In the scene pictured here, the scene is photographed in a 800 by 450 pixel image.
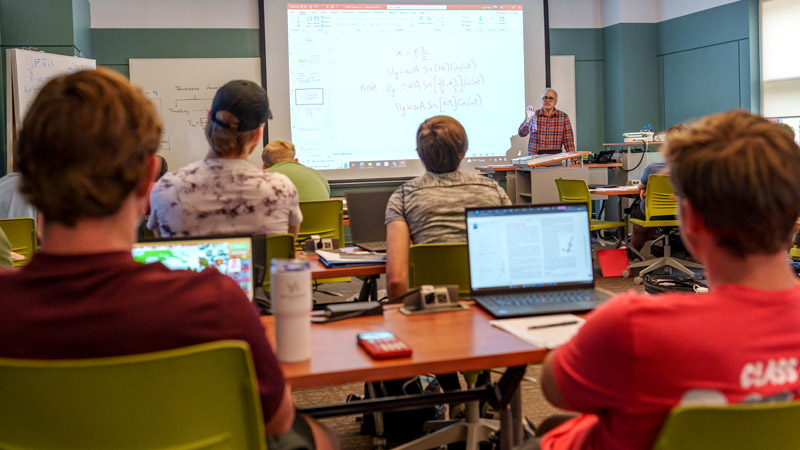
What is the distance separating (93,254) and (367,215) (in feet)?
8.61

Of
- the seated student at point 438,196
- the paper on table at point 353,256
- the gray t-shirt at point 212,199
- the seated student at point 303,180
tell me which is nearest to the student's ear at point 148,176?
the gray t-shirt at point 212,199

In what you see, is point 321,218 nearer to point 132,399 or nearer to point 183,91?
point 132,399

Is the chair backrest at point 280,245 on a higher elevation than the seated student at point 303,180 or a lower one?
lower

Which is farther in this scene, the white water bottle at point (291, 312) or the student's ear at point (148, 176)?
the white water bottle at point (291, 312)

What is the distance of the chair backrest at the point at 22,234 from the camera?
3.60 m

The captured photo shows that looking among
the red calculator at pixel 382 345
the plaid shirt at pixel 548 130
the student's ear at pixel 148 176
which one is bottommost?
the red calculator at pixel 382 345

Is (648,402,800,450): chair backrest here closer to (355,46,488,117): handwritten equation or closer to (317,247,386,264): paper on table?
(317,247,386,264): paper on table

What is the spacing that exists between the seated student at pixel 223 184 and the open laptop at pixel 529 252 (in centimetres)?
84

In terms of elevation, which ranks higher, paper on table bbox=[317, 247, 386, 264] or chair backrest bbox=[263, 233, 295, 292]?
chair backrest bbox=[263, 233, 295, 292]

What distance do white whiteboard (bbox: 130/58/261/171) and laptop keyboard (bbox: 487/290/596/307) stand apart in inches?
248

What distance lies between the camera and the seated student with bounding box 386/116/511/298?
8.88 feet

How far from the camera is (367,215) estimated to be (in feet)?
11.9

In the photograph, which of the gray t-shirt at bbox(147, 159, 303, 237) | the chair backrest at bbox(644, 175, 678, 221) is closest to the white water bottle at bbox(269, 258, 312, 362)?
the gray t-shirt at bbox(147, 159, 303, 237)

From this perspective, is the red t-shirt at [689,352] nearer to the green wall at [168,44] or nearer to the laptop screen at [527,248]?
the laptop screen at [527,248]
